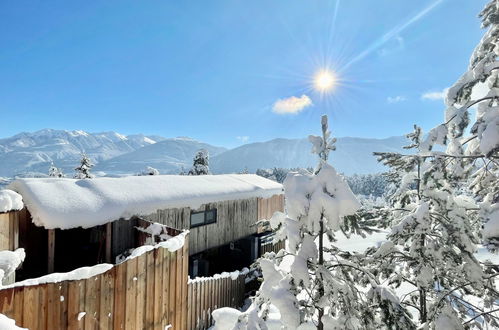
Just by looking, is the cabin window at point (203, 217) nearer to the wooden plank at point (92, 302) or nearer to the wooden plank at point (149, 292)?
the wooden plank at point (149, 292)

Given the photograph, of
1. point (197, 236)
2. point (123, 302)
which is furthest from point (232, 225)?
point (123, 302)

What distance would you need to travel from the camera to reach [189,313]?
9.77 m

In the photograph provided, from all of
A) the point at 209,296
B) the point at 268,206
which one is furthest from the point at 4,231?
the point at 268,206

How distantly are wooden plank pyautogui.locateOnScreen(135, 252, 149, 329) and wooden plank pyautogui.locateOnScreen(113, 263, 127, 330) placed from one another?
337 millimetres

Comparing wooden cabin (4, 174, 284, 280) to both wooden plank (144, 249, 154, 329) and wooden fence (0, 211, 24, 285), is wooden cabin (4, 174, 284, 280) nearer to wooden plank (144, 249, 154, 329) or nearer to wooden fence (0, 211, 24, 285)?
wooden fence (0, 211, 24, 285)

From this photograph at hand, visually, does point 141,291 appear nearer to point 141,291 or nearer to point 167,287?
point 141,291

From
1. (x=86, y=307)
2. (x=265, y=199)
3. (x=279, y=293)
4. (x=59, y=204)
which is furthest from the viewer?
(x=265, y=199)

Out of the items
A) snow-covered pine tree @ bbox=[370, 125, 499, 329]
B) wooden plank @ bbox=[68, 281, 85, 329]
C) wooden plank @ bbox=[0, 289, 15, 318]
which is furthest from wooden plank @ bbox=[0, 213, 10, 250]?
snow-covered pine tree @ bbox=[370, 125, 499, 329]

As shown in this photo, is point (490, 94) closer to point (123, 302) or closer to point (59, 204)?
point (123, 302)

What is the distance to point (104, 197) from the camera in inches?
371

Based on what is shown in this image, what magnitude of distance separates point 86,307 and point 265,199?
45.2 feet

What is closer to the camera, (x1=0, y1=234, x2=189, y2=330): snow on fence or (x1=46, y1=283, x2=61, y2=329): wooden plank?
(x1=0, y1=234, x2=189, y2=330): snow on fence

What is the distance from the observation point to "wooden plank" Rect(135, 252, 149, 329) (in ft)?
18.1

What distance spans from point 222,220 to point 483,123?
1165 cm
